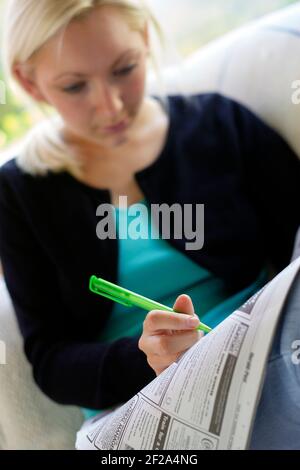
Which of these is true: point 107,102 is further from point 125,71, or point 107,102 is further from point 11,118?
point 11,118

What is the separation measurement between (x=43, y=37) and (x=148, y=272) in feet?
0.88

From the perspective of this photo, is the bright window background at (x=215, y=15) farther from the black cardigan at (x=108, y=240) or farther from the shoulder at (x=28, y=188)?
the shoulder at (x=28, y=188)

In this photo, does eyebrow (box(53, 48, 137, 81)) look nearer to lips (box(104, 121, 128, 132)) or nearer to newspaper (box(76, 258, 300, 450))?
lips (box(104, 121, 128, 132))

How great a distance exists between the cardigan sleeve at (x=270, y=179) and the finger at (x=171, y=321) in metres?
0.25

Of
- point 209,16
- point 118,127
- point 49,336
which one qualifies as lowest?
point 49,336

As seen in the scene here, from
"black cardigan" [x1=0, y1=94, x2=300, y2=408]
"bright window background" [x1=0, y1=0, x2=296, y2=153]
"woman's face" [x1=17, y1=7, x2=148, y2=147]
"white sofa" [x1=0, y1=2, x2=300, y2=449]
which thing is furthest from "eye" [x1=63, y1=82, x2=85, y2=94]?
"bright window background" [x1=0, y1=0, x2=296, y2=153]

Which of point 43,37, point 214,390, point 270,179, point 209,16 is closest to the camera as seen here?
point 214,390

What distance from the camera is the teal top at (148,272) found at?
594mm

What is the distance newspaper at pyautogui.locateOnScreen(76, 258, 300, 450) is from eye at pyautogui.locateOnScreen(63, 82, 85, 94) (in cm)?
29

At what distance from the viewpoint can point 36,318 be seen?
0.62 meters

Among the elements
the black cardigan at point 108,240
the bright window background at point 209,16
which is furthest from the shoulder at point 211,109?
the bright window background at point 209,16

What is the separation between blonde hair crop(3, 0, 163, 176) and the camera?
55 centimetres

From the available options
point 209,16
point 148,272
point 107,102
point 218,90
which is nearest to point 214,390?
point 148,272

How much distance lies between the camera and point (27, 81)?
24.3 inches
